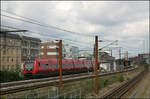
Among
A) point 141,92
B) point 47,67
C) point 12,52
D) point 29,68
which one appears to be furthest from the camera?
point 12,52

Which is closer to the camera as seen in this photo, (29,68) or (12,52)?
(29,68)

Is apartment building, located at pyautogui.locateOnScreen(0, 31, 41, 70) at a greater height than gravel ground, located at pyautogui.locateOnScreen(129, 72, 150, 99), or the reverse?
apartment building, located at pyautogui.locateOnScreen(0, 31, 41, 70)

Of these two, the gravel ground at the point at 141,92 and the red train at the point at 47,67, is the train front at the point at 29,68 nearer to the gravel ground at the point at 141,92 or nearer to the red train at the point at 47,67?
the red train at the point at 47,67

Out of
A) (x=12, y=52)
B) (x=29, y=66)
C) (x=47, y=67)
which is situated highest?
(x=12, y=52)

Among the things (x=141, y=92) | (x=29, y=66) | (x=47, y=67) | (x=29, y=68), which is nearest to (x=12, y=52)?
(x=47, y=67)

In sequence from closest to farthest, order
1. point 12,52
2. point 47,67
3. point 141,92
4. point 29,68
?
point 29,68 < point 47,67 < point 141,92 < point 12,52

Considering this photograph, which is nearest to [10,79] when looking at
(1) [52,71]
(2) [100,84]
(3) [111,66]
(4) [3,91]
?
(1) [52,71]

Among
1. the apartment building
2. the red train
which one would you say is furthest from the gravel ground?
the apartment building

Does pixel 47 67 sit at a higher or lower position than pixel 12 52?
lower

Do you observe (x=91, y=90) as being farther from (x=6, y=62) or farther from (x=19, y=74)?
(x=6, y=62)

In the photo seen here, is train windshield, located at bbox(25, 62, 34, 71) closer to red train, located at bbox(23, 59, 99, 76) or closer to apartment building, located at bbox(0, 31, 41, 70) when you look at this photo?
red train, located at bbox(23, 59, 99, 76)

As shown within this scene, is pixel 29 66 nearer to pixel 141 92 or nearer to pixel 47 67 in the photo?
pixel 47 67

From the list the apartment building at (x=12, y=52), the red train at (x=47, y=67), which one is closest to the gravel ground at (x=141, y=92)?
the red train at (x=47, y=67)

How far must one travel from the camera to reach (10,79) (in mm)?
26641
